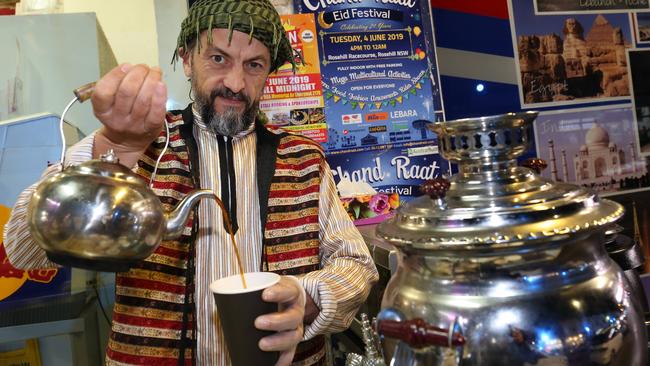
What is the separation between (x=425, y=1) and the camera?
2498 millimetres

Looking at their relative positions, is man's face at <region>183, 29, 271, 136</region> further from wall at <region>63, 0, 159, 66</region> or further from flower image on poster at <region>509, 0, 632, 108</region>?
flower image on poster at <region>509, 0, 632, 108</region>

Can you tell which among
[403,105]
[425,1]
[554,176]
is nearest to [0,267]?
[403,105]

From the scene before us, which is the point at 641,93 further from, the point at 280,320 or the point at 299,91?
the point at 280,320

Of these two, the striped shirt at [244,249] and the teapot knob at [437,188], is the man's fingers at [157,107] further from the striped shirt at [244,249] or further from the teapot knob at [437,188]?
the teapot knob at [437,188]

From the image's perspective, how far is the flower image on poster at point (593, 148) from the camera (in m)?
2.90

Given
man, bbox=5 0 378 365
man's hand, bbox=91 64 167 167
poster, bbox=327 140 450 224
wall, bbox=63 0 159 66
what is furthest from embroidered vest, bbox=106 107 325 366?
wall, bbox=63 0 159 66

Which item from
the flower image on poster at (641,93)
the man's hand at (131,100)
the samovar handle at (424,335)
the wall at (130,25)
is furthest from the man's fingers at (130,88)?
the flower image on poster at (641,93)

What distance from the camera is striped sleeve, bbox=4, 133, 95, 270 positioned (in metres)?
1.13

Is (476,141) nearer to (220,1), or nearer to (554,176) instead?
(220,1)

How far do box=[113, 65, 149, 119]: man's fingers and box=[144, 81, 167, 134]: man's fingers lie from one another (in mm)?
30

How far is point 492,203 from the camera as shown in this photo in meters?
0.69

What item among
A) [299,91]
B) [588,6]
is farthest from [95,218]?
[588,6]

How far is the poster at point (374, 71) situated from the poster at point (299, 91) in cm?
4

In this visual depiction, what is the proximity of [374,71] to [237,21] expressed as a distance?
3.70 feet
